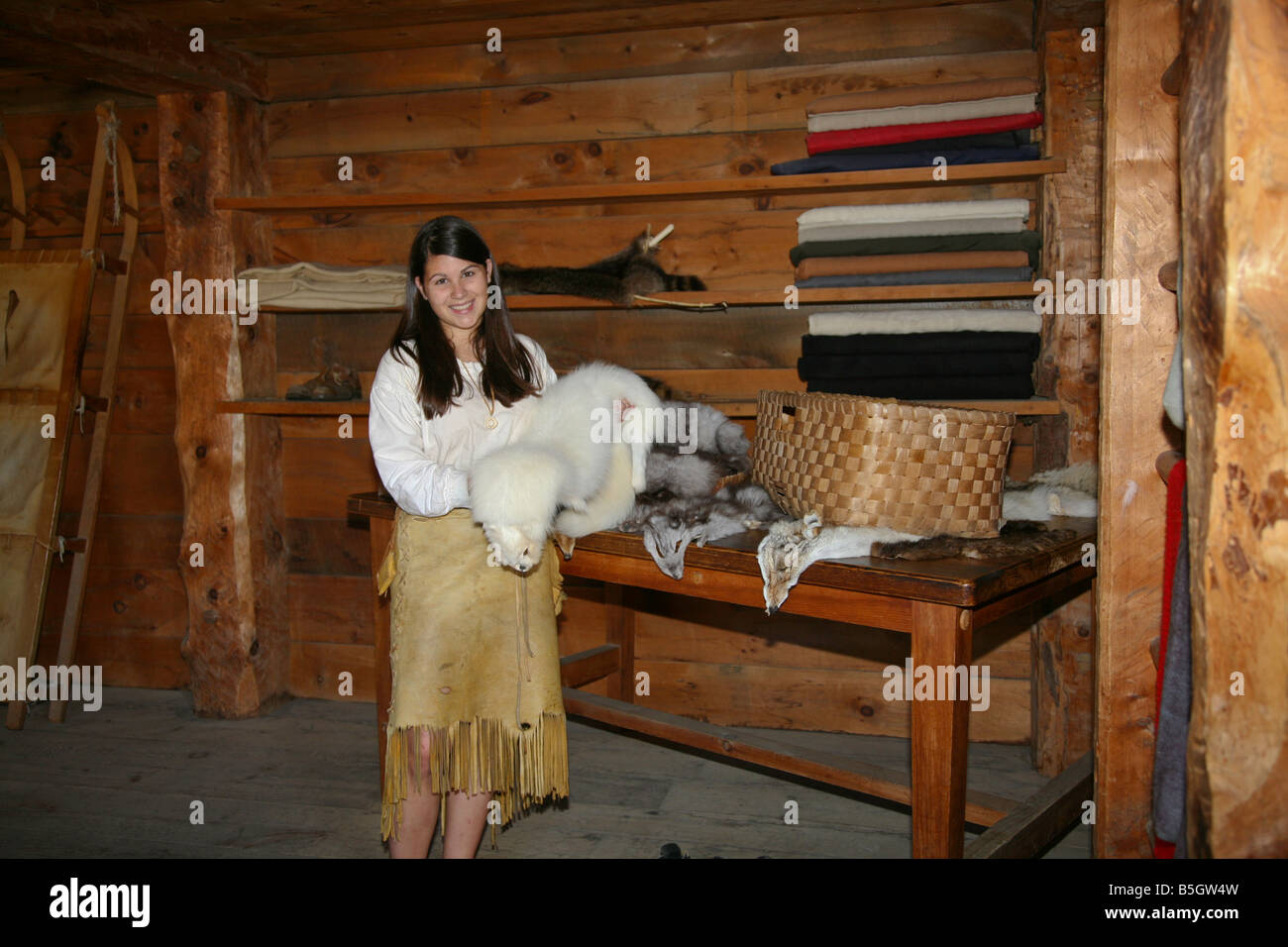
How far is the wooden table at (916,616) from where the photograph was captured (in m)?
1.71

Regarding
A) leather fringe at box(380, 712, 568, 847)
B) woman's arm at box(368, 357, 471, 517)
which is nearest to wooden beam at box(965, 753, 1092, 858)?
leather fringe at box(380, 712, 568, 847)

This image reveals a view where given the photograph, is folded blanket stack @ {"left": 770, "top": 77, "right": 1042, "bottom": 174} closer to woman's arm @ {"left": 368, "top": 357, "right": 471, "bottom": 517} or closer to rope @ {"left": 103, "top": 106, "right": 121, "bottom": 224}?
woman's arm @ {"left": 368, "top": 357, "right": 471, "bottom": 517}

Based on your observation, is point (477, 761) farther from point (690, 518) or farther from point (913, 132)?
point (913, 132)

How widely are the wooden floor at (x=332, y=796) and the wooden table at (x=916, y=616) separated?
8.7 inches

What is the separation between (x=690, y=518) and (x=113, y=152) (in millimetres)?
2683

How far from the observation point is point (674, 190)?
284 centimetres

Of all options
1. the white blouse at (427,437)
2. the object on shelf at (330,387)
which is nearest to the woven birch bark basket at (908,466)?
the white blouse at (427,437)

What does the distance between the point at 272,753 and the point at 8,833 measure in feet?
2.46

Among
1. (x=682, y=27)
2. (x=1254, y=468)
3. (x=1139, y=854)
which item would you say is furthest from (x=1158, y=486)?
(x=682, y=27)

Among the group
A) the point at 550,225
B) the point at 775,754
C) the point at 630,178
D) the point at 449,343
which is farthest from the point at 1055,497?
the point at 550,225

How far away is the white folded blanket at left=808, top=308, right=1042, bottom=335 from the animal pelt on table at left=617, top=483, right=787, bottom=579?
68cm

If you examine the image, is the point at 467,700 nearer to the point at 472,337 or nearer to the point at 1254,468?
the point at 472,337

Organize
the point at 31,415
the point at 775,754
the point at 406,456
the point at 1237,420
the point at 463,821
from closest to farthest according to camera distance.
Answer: the point at 1237,420 < the point at 406,456 < the point at 463,821 < the point at 775,754 < the point at 31,415
